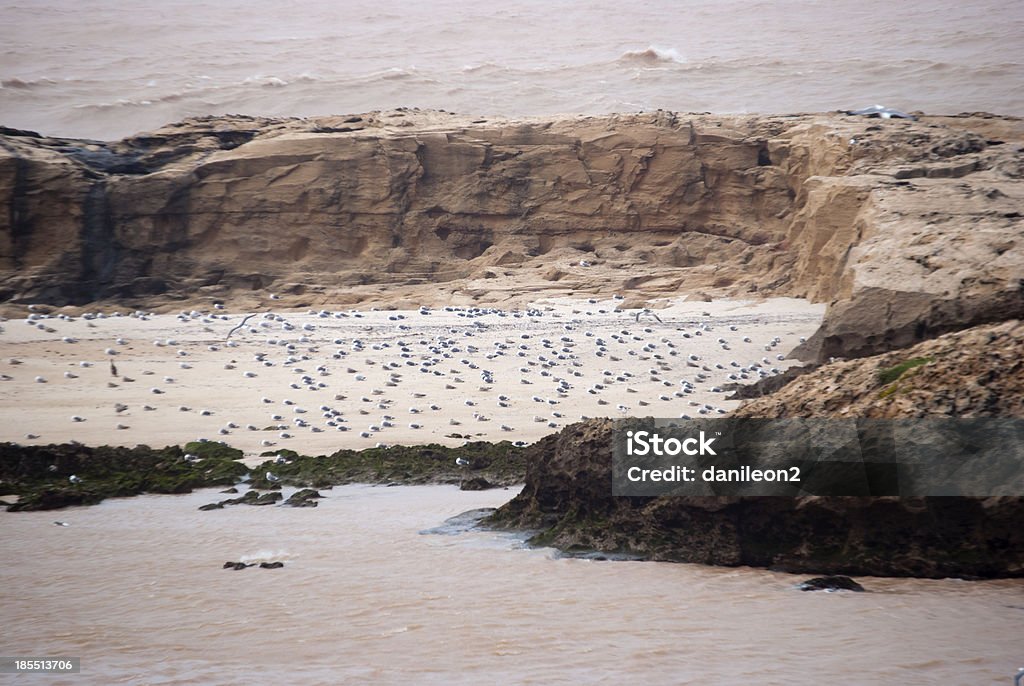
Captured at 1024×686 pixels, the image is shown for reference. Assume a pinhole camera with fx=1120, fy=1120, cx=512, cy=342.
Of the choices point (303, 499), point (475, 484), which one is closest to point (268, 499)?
point (303, 499)

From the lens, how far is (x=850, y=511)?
18.1 ft

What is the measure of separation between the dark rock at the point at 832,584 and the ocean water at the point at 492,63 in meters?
48.1

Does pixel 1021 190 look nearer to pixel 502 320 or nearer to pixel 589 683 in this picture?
pixel 502 320

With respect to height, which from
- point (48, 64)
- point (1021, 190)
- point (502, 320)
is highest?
point (48, 64)

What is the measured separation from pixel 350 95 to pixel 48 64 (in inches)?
771

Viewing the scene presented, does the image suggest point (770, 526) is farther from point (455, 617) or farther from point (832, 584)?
point (455, 617)

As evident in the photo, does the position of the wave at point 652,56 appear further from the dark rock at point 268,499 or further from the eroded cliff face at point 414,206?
the dark rock at point 268,499

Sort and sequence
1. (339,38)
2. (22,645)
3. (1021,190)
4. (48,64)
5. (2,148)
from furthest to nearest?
1. (339,38)
2. (48,64)
3. (2,148)
4. (1021,190)
5. (22,645)

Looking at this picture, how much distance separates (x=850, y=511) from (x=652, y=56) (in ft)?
198

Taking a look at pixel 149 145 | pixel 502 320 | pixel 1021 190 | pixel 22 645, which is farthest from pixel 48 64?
pixel 22 645

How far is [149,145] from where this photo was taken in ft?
75.8

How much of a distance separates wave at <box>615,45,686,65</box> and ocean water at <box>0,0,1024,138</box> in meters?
0.12

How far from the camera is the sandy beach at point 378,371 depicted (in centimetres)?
995

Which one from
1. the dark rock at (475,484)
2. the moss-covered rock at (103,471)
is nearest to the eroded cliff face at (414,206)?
the moss-covered rock at (103,471)
